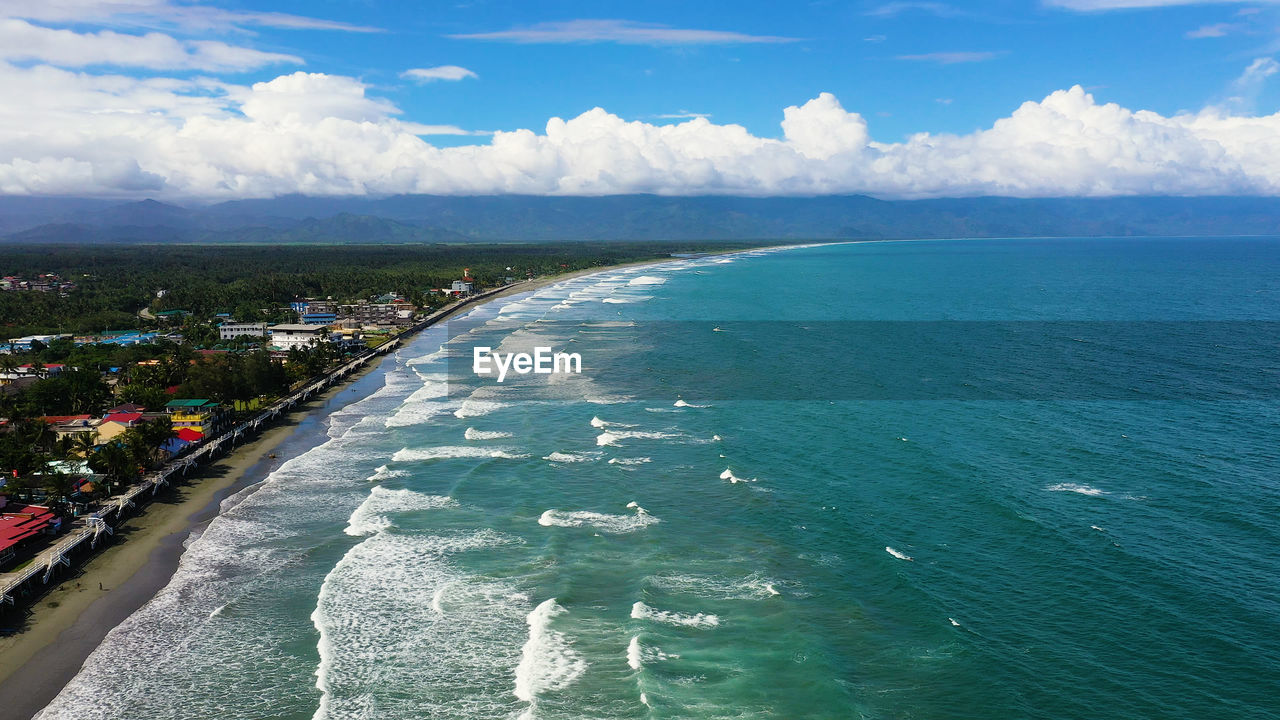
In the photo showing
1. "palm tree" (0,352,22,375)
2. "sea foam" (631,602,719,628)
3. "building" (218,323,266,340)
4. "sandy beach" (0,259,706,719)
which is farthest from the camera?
"building" (218,323,266,340)

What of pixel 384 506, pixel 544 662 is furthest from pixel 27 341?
pixel 544 662

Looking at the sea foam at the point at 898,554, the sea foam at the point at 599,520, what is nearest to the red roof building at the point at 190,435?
the sea foam at the point at 599,520

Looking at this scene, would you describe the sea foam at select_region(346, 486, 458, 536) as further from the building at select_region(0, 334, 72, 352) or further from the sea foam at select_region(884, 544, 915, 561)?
the building at select_region(0, 334, 72, 352)

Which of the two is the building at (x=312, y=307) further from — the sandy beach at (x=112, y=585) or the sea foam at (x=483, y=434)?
the sea foam at (x=483, y=434)

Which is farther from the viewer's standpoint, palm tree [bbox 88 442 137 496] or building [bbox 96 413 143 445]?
building [bbox 96 413 143 445]

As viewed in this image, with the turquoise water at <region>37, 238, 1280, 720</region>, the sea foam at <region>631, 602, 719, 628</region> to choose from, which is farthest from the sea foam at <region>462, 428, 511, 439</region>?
the sea foam at <region>631, 602, 719, 628</region>

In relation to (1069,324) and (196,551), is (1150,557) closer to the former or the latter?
(196,551)
